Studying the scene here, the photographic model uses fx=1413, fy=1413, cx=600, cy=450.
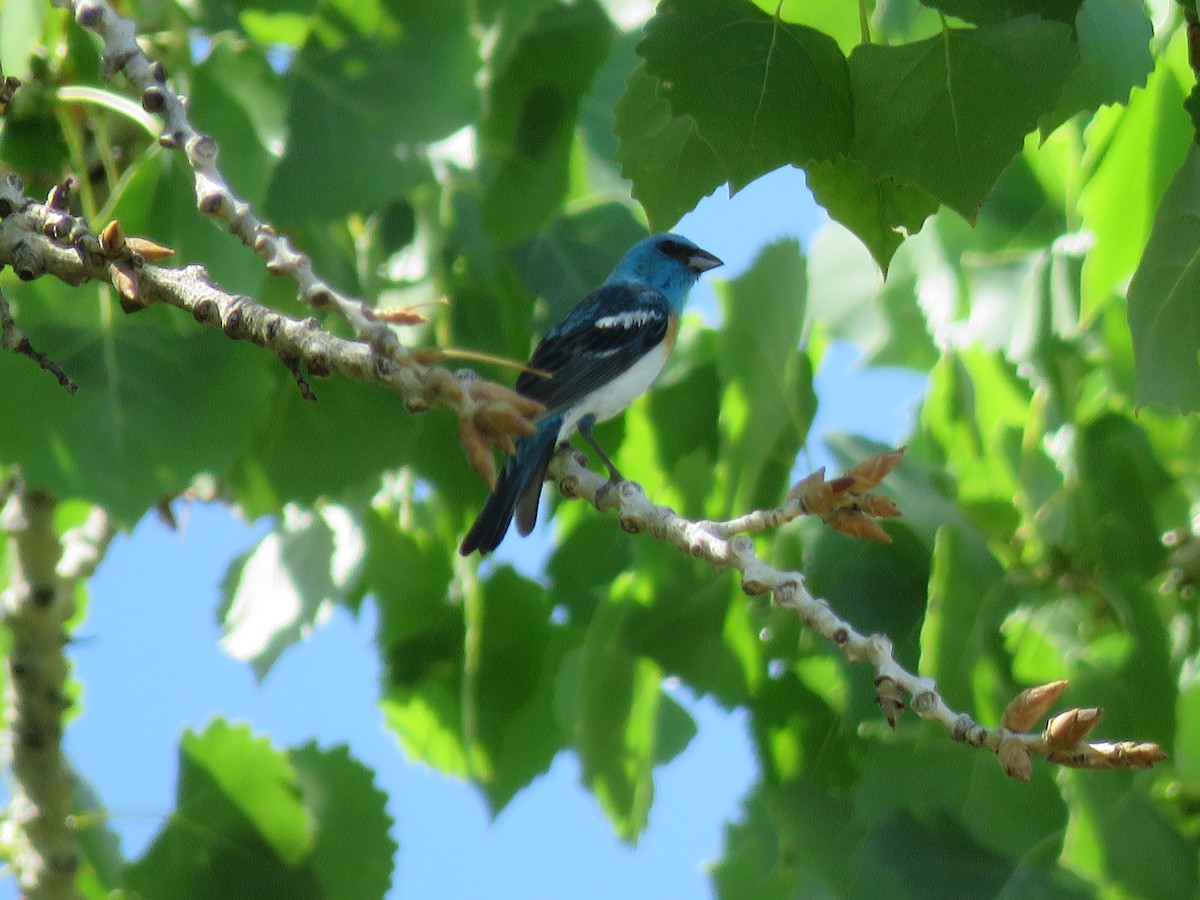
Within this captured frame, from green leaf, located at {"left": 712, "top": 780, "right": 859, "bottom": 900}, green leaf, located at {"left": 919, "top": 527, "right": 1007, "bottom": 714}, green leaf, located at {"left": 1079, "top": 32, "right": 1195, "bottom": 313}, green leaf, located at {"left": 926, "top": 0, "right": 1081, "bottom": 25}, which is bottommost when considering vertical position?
green leaf, located at {"left": 712, "top": 780, "right": 859, "bottom": 900}

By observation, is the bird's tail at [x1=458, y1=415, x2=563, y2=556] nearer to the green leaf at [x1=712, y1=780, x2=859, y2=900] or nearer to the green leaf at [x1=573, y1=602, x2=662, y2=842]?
the green leaf at [x1=573, y1=602, x2=662, y2=842]

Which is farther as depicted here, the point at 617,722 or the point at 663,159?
the point at 617,722

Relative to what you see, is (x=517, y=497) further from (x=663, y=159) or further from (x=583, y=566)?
(x=663, y=159)

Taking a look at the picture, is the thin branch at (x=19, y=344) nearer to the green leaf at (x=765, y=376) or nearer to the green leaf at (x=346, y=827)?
the green leaf at (x=765, y=376)

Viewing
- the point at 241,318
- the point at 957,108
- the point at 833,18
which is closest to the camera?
the point at 241,318

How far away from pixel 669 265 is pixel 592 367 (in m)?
1.42

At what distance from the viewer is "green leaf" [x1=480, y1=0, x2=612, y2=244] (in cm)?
317

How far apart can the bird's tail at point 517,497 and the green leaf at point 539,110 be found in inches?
19.3

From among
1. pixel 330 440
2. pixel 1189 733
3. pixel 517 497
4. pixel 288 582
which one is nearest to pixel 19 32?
pixel 330 440

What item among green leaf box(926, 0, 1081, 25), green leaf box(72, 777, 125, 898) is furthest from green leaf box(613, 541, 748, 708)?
green leaf box(72, 777, 125, 898)

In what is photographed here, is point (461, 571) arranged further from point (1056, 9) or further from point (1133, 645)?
point (1056, 9)

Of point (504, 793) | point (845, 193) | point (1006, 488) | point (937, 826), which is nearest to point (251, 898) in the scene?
point (504, 793)

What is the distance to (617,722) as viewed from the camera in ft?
9.75

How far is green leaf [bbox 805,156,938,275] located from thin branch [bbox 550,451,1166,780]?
1.40 feet
